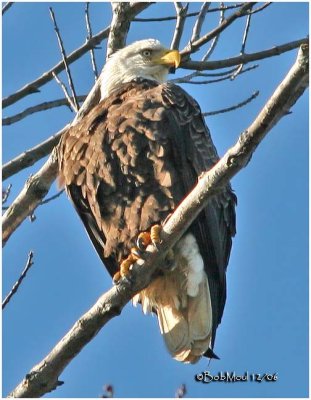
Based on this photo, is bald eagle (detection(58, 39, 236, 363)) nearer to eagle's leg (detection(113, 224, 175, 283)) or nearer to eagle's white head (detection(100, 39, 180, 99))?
eagle's leg (detection(113, 224, 175, 283))

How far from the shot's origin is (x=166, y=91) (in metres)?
5.45

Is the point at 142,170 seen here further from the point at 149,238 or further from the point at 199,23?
the point at 199,23

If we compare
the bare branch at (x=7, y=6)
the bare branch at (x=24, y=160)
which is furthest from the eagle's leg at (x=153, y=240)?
the bare branch at (x=7, y=6)

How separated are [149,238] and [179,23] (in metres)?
1.30

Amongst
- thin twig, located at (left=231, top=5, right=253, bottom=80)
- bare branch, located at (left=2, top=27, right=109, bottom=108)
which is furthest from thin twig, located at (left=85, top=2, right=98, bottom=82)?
thin twig, located at (left=231, top=5, right=253, bottom=80)

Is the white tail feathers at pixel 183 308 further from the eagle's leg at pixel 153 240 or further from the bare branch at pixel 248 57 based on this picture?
the bare branch at pixel 248 57

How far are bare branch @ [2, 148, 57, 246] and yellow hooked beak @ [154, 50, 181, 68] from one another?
1.17 meters

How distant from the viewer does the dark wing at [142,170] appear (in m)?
5.12

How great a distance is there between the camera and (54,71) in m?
5.38

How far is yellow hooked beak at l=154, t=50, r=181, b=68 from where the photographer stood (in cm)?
534

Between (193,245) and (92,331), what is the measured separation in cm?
114

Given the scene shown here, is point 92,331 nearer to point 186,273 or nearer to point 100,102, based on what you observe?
point 186,273

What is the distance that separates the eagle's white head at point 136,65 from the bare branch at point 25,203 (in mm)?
1450

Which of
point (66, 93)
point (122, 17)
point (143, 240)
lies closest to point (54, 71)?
point (66, 93)
